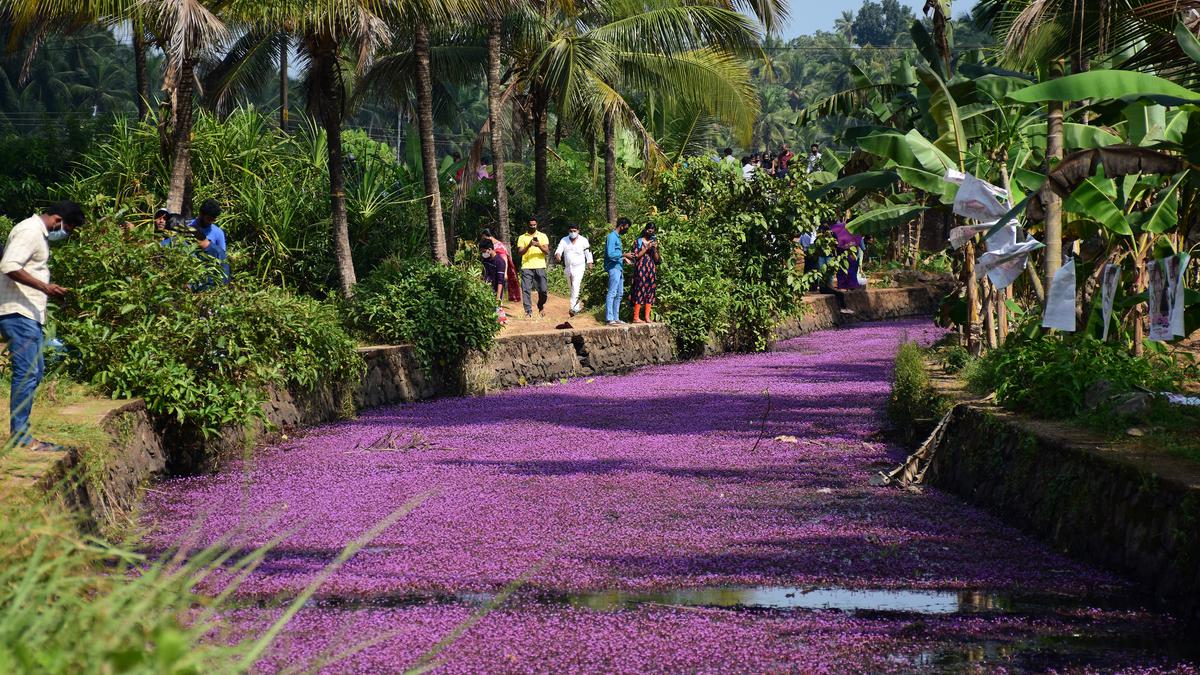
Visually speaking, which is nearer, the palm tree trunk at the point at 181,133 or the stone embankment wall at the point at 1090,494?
the stone embankment wall at the point at 1090,494

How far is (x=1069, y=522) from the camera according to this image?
7.89 meters

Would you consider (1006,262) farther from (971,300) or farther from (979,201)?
(971,300)

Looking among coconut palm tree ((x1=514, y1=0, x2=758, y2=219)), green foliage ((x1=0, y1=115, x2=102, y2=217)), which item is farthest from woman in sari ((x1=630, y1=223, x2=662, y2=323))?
green foliage ((x1=0, y1=115, x2=102, y2=217))

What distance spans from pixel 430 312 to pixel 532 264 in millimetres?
4723

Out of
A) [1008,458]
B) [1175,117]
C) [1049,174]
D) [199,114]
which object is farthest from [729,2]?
[1008,458]

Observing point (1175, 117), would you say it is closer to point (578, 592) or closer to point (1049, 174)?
point (1049, 174)

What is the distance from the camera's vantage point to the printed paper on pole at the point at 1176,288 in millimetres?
9219

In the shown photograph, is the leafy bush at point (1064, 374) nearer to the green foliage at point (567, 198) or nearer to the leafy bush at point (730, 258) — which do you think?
the leafy bush at point (730, 258)

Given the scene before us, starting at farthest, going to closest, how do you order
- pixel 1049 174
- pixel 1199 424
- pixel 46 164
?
pixel 46 164 < pixel 1049 174 < pixel 1199 424

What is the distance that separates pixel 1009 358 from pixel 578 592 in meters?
5.24

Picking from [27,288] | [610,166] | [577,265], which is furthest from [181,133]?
[610,166]

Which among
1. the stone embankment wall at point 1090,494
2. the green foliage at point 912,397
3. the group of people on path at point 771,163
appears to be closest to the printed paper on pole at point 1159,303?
the stone embankment wall at point 1090,494

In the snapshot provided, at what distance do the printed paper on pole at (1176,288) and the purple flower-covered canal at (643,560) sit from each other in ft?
6.03

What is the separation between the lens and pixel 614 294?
21922 millimetres
